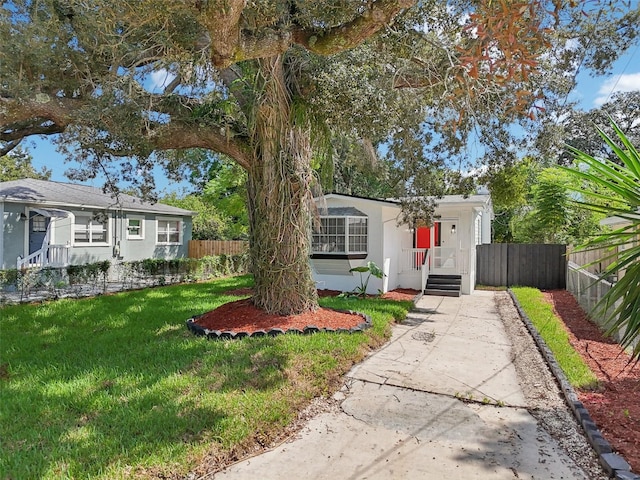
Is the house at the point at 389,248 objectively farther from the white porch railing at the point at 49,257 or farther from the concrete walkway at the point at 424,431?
the white porch railing at the point at 49,257

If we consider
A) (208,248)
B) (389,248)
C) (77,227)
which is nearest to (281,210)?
(389,248)

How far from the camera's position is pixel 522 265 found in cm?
1494

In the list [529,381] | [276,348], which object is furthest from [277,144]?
[529,381]

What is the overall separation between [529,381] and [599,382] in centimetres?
82

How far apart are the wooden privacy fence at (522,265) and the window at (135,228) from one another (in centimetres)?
1504

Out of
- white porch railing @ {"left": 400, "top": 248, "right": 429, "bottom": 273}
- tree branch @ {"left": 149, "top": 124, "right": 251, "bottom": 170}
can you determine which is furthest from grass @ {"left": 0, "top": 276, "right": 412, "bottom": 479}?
white porch railing @ {"left": 400, "top": 248, "right": 429, "bottom": 273}

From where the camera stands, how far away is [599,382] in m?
5.11

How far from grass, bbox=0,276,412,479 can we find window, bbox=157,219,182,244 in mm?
12109

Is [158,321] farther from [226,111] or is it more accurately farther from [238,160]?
[226,111]

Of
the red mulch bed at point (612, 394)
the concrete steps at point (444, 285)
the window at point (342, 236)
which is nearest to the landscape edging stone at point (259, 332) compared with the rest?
the red mulch bed at point (612, 394)

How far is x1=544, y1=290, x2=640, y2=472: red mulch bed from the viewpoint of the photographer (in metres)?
3.62

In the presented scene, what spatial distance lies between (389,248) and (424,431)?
9207 millimetres

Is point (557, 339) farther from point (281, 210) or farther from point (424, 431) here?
point (281, 210)

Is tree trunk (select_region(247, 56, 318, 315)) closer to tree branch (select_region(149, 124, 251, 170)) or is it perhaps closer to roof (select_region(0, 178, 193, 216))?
tree branch (select_region(149, 124, 251, 170))
